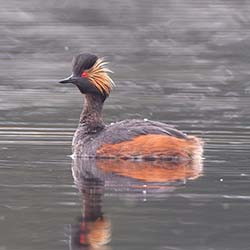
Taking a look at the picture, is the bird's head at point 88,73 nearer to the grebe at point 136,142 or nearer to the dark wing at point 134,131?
the grebe at point 136,142

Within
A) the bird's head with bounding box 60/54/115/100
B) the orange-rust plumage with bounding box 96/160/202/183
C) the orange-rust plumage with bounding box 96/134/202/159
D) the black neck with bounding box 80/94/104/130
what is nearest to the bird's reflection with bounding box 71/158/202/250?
the orange-rust plumage with bounding box 96/160/202/183

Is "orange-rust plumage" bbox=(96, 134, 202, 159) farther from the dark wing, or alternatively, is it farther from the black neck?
the black neck

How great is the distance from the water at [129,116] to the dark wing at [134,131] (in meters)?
0.45

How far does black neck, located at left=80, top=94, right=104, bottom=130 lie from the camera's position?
50.2 ft

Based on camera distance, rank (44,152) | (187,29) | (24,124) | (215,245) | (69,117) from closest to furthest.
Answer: (215,245) → (44,152) → (24,124) → (69,117) → (187,29)

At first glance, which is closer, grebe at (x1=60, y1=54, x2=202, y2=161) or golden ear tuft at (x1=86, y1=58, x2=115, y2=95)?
grebe at (x1=60, y1=54, x2=202, y2=161)

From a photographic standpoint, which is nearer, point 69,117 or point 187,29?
point 69,117

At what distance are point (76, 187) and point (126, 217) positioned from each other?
5.67 ft

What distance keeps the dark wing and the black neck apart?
673 mm

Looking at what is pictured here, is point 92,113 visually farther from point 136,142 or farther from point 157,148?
point 157,148

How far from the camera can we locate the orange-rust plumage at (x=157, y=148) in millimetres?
14203

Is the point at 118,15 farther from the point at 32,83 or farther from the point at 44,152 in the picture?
the point at 44,152

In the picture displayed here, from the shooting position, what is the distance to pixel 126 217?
34.8 ft

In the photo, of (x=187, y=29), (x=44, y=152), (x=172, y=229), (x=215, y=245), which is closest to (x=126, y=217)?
(x=172, y=229)
